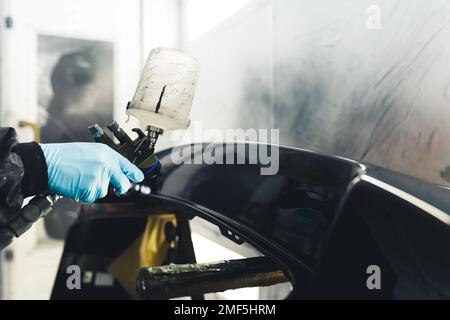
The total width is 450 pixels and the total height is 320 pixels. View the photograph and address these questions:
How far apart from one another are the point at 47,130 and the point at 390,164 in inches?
84.8

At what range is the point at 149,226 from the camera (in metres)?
1.46

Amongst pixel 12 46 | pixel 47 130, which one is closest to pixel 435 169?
pixel 47 130

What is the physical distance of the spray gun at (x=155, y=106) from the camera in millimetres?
856

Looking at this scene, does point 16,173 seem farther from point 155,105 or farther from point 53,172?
point 155,105

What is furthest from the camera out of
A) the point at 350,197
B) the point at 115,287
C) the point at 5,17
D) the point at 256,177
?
the point at 5,17

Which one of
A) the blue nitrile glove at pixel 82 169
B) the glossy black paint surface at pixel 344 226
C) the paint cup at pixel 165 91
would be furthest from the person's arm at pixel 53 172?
the glossy black paint surface at pixel 344 226

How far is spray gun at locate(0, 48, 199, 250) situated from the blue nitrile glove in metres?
0.06

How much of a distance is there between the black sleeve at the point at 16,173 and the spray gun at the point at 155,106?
0.17 meters

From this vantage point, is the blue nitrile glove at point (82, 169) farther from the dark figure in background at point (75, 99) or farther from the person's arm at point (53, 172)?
the dark figure in background at point (75, 99)

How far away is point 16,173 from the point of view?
0.65 metres

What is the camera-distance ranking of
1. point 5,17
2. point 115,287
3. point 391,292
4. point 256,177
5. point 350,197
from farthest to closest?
point 5,17 → point 115,287 → point 256,177 → point 350,197 → point 391,292

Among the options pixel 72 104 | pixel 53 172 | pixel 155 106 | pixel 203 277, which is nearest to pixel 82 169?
pixel 53 172

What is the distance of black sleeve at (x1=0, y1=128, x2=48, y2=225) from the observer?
0.64m

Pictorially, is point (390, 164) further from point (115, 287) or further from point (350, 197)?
point (115, 287)
